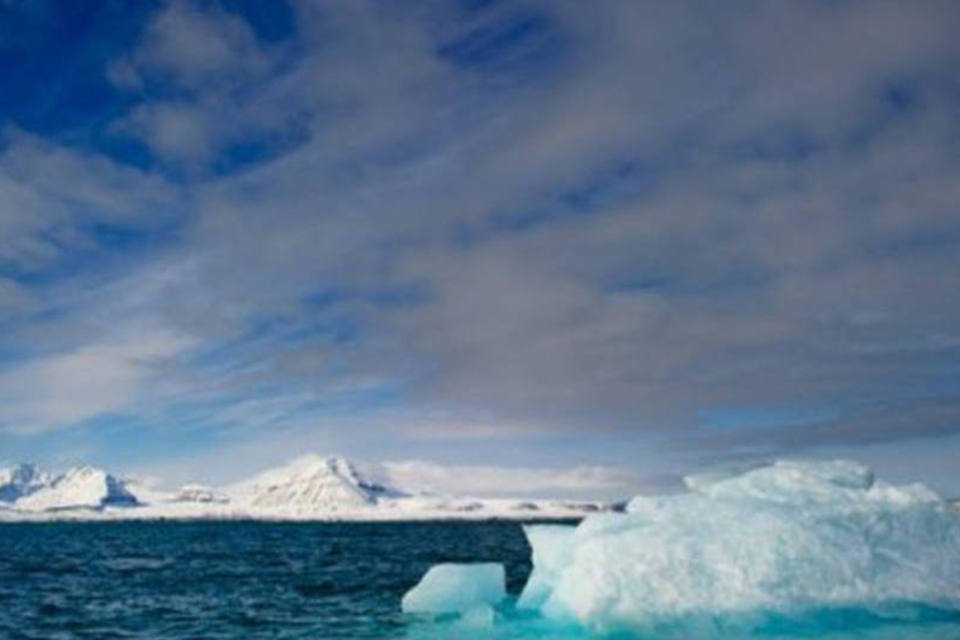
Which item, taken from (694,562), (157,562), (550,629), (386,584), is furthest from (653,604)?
(157,562)

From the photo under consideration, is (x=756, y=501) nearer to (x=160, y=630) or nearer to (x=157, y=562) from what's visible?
(x=160, y=630)

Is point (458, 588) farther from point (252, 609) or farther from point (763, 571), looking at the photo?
point (252, 609)

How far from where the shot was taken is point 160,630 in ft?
87.9

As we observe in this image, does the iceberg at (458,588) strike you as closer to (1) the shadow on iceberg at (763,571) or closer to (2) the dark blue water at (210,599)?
(2) the dark blue water at (210,599)

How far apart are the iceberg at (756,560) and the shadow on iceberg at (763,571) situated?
0.03m

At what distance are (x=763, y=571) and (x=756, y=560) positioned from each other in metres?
0.27

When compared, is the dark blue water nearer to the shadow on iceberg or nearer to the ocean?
the ocean

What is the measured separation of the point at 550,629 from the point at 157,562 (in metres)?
49.3

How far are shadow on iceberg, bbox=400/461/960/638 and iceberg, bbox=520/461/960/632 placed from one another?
0.08 feet

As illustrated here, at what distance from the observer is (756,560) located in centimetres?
2162

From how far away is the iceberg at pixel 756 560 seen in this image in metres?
21.3

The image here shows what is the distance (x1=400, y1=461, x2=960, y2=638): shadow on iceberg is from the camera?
2120cm

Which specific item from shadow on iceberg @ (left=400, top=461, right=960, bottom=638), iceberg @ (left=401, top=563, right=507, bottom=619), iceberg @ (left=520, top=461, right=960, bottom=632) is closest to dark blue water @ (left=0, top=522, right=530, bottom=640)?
iceberg @ (left=401, top=563, right=507, bottom=619)

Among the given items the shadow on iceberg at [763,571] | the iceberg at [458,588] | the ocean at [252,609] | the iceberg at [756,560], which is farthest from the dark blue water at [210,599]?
the iceberg at [756,560]
